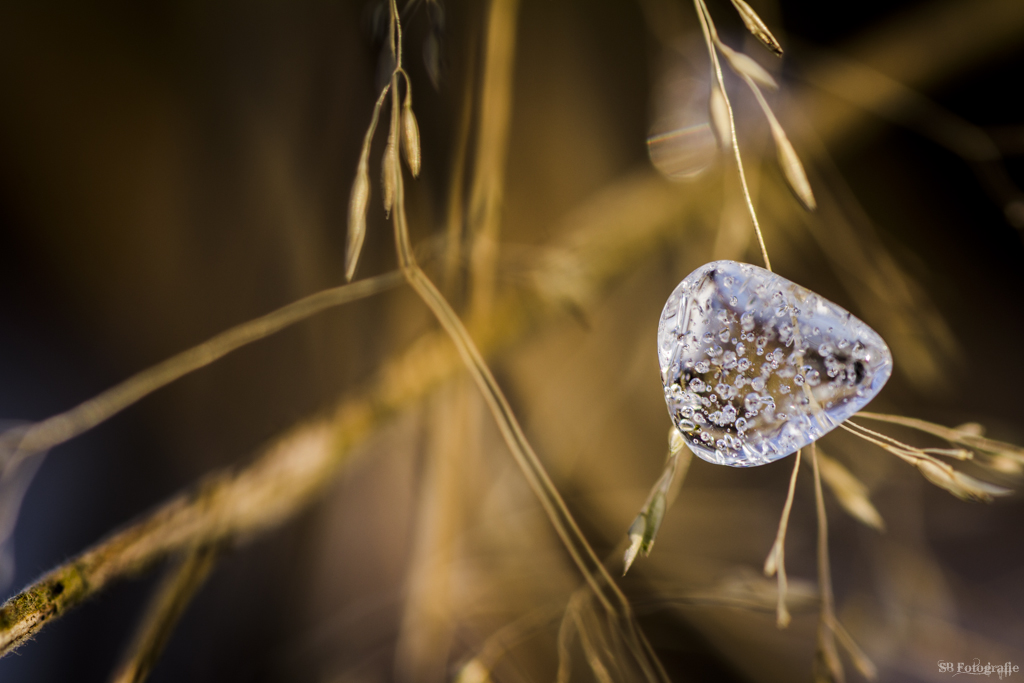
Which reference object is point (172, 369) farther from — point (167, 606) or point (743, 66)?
point (743, 66)

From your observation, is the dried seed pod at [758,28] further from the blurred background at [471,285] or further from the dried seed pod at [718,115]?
the blurred background at [471,285]

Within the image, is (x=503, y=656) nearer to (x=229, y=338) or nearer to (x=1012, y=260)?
(x=229, y=338)

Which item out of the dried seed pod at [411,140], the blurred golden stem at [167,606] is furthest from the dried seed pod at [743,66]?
the blurred golden stem at [167,606]

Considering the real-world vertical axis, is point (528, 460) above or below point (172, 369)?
below

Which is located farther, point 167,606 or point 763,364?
point 167,606

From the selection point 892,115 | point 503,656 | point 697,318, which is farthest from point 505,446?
point 892,115

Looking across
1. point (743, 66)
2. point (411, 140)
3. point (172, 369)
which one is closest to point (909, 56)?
point (743, 66)

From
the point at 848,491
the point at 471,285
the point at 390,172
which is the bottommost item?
the point at 848,491
